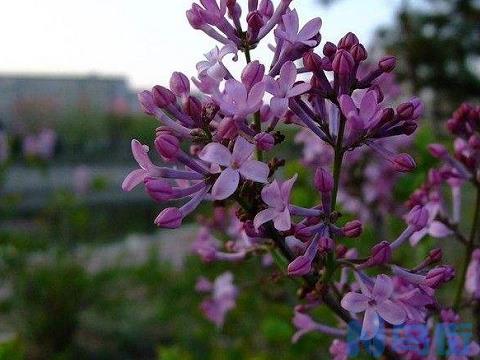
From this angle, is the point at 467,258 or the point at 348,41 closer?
the point at 348,41

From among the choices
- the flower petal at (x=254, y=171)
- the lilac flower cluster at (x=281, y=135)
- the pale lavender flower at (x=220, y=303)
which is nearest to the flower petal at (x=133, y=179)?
the lilac flower cluster at (x=281, y=135)

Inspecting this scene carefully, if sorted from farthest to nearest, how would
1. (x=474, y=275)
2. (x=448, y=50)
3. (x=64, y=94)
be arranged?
(x=64, y=94), (x=448, y=50), (x=474, y=275)

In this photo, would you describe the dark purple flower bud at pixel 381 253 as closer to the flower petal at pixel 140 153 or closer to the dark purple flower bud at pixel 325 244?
the dark purple flower bud at pixel 325 244

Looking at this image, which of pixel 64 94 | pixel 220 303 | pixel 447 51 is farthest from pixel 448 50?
pixel 220 303

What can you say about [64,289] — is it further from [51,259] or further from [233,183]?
[233,183]

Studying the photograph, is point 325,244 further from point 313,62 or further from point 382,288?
point 313,62

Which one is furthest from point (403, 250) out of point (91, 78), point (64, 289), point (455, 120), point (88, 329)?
point (91, 78)

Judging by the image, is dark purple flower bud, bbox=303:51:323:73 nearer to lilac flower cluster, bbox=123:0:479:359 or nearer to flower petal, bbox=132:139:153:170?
lilac flower cluster, bbox=123:0:479:359
